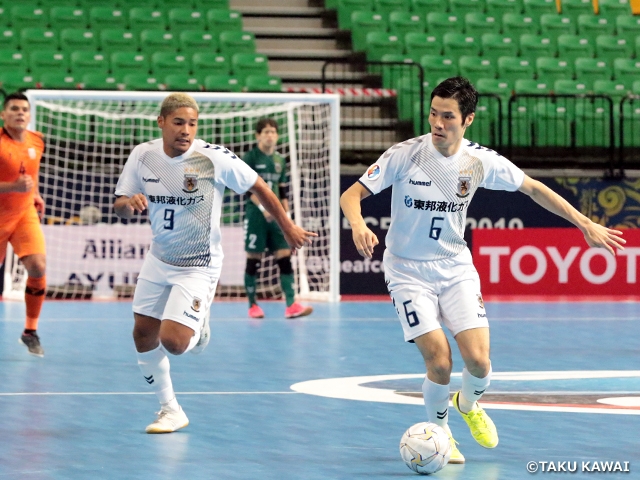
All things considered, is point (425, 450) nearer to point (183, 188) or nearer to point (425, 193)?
point (425, 193)

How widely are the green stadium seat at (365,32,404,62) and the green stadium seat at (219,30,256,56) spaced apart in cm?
196

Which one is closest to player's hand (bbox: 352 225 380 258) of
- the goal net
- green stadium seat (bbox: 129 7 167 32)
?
the goal net

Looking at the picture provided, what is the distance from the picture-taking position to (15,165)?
984 centimetres

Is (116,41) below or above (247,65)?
above

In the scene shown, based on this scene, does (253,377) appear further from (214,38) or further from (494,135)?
(214,38)

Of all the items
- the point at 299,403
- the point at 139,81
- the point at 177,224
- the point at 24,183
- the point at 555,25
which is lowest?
the point at 299,403

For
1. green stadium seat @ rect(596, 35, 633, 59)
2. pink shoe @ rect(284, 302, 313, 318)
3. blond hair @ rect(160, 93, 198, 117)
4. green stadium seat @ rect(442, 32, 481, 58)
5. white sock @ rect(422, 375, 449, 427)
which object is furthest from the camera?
green stadium seat @ rect(596, 35, 633, 59)

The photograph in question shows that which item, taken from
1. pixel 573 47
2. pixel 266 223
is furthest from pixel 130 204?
pixel 573 47

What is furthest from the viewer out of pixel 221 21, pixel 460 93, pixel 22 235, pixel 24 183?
pixel 221 21

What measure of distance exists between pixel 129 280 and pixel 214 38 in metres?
5.34

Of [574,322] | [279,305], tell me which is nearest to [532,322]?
[574,322]

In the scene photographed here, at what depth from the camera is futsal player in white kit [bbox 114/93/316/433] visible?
253 inches

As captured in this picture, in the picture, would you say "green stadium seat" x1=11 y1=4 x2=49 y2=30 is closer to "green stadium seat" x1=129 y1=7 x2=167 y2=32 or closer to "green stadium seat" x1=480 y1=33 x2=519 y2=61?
"green stadium seat" x1=129 y1=7 x2=167 y2=32

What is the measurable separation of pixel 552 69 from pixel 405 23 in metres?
2.67
